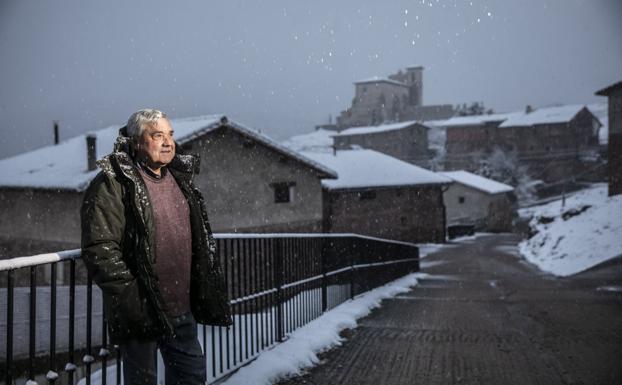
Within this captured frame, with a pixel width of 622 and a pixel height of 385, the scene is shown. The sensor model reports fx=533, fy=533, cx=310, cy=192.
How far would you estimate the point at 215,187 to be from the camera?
63.8 feet

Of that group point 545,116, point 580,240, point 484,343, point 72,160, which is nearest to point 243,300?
point 484,343

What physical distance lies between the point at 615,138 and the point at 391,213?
12.9 meters

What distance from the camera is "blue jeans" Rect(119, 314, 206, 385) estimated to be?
8.90 feet

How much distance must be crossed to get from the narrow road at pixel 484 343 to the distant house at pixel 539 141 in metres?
60.5

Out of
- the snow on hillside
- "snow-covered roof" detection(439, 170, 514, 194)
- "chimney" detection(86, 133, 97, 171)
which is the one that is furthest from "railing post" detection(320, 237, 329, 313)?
"snow-covered roof" detection(439, 170, 514, 194)

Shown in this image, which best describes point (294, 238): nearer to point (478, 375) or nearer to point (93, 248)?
point (478, 375)

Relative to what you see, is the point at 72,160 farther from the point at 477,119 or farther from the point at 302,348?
the point at 477,119

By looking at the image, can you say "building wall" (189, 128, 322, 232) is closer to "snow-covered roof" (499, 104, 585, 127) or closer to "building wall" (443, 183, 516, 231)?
"building wall" (443, 183, 516, 231)

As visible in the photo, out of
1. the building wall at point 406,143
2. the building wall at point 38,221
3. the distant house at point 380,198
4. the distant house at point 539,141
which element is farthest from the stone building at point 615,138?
the building wall at point 406,143

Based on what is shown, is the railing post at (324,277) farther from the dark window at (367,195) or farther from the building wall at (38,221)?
the dark window at (367,195)

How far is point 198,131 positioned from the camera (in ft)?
60.1

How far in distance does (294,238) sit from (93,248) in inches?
143

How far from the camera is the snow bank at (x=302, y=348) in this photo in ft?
14.4

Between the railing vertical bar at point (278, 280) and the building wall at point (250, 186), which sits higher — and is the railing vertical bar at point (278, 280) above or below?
below
